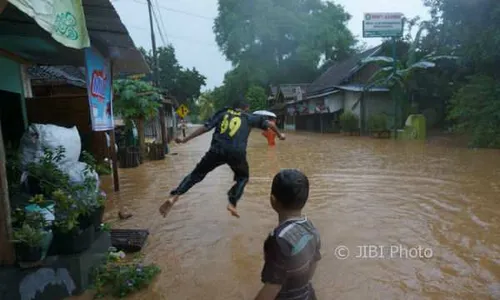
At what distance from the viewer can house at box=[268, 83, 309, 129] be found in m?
35.4

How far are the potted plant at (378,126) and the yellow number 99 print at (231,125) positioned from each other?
1765cm

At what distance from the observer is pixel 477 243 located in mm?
3941

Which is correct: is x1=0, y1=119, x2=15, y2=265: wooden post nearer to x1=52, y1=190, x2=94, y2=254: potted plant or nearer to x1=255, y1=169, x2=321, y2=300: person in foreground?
x1=52, y1=190, x2=94, y2=254: potted plant

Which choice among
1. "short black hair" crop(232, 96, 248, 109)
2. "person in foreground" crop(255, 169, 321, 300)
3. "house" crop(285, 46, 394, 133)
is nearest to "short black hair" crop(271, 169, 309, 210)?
"person in foreground" crop(255, 169, 321, 300)

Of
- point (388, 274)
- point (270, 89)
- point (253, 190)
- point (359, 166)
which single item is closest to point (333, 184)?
point (253, 190)

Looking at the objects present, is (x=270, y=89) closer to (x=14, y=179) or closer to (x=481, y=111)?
(x=481, y=111)

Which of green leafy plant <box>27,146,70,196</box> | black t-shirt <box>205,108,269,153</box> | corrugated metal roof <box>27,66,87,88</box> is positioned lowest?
green leafy plant <box>27,146,70,196</box>

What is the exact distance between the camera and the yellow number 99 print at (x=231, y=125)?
13.6 feet

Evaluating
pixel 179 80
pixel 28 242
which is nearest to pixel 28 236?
pixel 28 242

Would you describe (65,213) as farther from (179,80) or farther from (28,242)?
(179,80)

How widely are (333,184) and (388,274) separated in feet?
13.8

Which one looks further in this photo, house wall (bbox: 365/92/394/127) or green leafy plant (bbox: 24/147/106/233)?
house wall (bbox: 365/92/394/127)

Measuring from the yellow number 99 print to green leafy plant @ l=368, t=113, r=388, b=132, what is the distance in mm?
17816

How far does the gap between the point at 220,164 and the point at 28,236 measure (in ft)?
7.00
